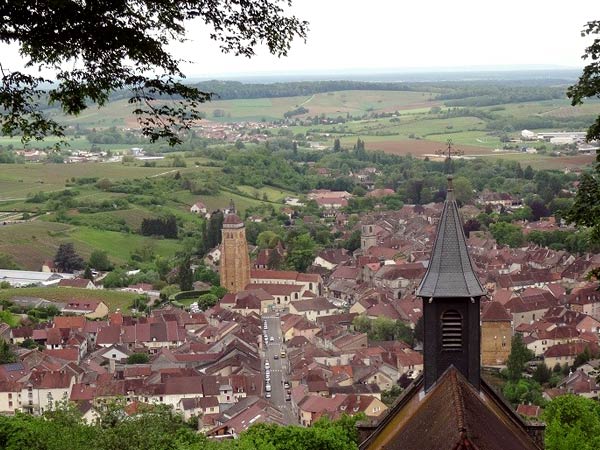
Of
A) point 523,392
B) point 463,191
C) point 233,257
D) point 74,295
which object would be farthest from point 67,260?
point 463,191

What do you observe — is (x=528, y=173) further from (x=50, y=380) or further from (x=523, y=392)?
(x=50, y=380)

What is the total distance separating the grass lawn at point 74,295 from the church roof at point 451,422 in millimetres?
58541

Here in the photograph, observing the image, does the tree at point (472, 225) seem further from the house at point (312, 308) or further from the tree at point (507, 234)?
the house at point (312, 308)

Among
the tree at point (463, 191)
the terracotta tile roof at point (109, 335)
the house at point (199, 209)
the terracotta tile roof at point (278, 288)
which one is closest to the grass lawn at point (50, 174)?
the house at point (199, 209)

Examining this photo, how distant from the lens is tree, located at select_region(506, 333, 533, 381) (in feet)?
179

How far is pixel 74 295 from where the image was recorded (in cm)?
7644

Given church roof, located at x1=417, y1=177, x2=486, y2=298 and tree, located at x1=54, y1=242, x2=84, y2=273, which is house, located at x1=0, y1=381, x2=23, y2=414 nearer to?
church roof, located at x1=417, y1=177, x2=486, y2=298

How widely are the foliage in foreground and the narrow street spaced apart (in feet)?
48.2

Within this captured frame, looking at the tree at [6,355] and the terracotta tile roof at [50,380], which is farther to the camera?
the tree at [6,355]

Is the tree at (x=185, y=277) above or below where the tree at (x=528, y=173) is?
above

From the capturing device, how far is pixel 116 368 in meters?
57.0

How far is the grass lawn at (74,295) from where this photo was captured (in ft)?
247

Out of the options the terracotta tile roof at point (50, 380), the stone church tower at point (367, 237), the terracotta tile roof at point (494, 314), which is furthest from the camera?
the stone church tower at point (367, 237)

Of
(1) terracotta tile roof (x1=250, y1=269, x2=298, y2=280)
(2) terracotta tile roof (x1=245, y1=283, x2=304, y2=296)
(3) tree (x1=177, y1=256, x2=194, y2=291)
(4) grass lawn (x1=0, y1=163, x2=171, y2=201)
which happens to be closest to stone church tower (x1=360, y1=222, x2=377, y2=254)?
(1) terracotta tile roof (x1=250, y1=269, x2=298, y2=280)
